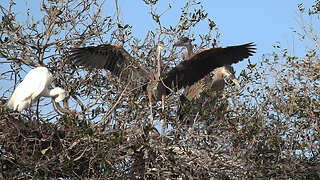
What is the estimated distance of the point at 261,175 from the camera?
16.7ft

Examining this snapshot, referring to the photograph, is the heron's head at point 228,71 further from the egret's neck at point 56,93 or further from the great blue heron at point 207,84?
the egret's neck at point 56,93

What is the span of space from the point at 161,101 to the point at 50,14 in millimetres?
2053

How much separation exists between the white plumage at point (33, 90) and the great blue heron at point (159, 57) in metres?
0.70

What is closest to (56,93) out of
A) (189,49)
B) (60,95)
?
(60,95)

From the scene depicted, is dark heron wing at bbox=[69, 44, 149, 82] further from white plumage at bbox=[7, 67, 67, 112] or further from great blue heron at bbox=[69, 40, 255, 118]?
white plumage at bbox=[7, 67, 67, 112]

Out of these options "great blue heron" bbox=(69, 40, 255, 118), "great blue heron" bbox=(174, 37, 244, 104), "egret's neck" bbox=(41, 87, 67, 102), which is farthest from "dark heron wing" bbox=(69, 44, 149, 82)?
"great blue heron" bbox=(174, 37, 244, 104)

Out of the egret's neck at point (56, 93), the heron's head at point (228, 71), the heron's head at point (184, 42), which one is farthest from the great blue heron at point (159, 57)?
the egret's neck at point (56, 93)

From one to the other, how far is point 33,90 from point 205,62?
7.82ft

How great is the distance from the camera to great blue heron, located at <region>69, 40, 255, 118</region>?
6812 mm

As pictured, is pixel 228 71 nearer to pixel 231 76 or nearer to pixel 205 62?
pixel 231 76

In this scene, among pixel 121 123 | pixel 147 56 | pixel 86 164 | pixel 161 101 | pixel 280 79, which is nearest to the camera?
pixel 86 164

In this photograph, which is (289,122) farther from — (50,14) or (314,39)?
(50,14)

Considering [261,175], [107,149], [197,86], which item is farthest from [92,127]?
[197,86]

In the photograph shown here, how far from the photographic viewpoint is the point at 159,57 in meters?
6.64
